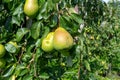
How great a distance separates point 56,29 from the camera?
47.5 inches

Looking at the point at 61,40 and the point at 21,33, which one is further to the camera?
the point at 21,33

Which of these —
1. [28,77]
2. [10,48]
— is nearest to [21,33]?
[10,48]

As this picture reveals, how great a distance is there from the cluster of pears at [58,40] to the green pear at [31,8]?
0.11m

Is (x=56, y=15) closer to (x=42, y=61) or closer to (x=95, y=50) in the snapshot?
(x=42, y=61)

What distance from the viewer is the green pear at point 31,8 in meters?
1.24

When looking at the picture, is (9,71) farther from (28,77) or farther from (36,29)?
(36,29)

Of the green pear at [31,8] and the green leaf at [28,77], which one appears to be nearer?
the green pear at [31,8]

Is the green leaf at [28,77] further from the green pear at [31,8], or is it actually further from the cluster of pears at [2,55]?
the green pear at [31,8]

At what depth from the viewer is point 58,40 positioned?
3.71 feet

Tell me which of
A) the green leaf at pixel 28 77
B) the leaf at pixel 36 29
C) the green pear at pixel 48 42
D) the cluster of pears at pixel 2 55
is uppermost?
the leaf at pixel 36 29

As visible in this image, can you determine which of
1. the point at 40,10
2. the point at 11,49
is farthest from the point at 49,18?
the point at 11,49

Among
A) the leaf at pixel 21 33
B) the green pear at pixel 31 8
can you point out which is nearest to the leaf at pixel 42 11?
the green pear at pixel 31 8

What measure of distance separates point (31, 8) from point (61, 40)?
0.63ft

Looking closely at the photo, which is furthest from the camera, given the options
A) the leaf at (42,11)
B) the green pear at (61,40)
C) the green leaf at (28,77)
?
the green leaf at (28,77)
